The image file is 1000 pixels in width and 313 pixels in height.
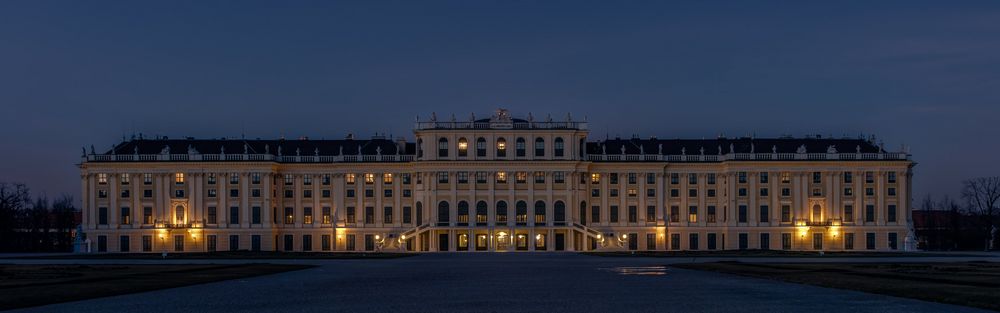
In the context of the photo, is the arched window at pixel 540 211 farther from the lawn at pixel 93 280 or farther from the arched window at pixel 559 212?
the lawn at pixel 93 280

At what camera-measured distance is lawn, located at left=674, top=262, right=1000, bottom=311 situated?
38856 millimetres

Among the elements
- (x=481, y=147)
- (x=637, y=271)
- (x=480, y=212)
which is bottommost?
(x=637, y=271)

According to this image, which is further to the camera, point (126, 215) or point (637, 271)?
point (126, 215)

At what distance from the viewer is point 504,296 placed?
41.0 meters

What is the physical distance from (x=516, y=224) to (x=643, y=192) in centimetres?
1455

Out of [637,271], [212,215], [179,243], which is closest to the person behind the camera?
[637,271]

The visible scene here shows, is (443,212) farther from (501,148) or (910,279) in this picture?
(910,279)

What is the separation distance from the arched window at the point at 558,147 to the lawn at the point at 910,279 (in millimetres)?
53558

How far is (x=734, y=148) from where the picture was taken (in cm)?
12912

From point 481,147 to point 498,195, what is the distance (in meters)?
5.28

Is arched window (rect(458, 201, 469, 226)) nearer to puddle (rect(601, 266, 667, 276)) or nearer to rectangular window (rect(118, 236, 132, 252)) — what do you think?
rectangular window (rect(118, 236, 132, 252))

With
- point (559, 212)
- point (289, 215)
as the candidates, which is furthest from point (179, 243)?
point (559, 212)

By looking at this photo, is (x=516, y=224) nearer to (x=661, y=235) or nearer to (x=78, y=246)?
(x=661, y=235)

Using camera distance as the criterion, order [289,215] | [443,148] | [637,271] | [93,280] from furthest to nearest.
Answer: [289,215], [443,148], [637,271], [93,280]
